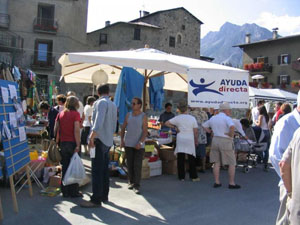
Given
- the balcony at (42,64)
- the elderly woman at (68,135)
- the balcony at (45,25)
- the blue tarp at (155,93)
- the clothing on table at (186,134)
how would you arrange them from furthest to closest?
the balcony at (45,25) → the balcony at (42,64) → the blue tarp at (155,93) → the clothing on table at (186,134) → the elderly woman at (68,135)

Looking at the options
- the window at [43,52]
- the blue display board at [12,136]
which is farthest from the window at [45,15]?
the blue display board at [12,136]

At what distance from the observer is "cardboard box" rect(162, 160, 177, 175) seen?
729 centimetres

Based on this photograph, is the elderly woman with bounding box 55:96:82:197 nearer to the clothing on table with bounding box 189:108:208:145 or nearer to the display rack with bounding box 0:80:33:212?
the display rack with bounding box 0:80:33:212

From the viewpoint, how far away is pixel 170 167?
23.9 ft

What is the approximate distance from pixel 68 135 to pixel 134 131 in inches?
45.0

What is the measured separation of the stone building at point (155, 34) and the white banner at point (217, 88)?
1217 inches

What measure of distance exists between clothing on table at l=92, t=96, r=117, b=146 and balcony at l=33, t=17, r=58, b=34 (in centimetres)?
2759

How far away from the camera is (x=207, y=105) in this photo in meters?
5.98

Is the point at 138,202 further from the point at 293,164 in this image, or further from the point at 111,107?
the point at 293,164

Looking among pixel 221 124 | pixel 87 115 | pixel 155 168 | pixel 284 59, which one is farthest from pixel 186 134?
pixel 284 59

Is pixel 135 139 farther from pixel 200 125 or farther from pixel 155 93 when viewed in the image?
pixel 155 93

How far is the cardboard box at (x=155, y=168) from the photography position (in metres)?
6.94

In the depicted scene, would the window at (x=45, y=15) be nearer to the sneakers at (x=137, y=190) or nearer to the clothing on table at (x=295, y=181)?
the sneakers at (x=137, y=190)

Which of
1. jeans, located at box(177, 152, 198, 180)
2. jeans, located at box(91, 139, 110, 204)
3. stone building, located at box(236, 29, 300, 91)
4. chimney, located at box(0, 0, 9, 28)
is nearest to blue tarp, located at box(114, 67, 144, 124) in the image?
jeans, located at box(177, 152, 198, 180)
